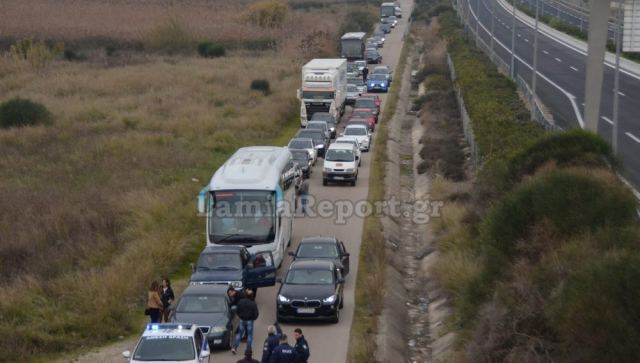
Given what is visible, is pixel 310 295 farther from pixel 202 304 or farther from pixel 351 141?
pixel 351 141

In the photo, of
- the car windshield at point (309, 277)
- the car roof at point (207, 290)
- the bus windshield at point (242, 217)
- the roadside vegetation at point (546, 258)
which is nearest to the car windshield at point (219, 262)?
the car windshield at point (309, 277)

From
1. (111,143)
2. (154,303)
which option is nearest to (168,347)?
(154,303)

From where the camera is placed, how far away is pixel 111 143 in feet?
149

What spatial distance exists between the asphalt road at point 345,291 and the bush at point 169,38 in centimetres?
5220

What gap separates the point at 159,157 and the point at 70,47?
56.7 metres

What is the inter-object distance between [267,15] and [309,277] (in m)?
94.7

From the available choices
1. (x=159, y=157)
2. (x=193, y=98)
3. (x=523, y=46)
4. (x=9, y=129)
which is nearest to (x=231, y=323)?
(x=159, y=157)

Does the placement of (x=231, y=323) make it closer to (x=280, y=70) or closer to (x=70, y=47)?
(x=280, y=70)

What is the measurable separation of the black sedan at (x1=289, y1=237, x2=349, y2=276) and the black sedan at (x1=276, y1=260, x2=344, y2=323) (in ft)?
7.78

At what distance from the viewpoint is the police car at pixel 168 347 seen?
1789 centimetres

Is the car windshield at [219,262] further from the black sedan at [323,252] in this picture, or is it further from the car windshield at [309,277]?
the black sedan at [323,252]

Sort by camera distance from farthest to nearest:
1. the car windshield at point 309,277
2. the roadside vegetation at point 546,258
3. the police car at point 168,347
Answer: the car windshield at point 309,277
the police car at point 168,347
the roadside vegetation at point 546,258

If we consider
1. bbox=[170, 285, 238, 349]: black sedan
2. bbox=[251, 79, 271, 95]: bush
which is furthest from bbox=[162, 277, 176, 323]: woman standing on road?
bbox=[251, 79, 271, 95]: bush

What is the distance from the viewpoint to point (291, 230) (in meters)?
32.2
